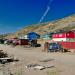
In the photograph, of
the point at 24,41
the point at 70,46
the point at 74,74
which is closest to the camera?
the point at 74,74

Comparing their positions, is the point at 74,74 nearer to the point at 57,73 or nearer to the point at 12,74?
the point at 57,73

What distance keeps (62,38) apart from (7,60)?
5542 centimetres

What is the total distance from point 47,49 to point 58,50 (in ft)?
7.38

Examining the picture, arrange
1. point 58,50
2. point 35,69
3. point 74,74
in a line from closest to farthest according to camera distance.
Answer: point 74,74 < point 35,69 < point 58,50

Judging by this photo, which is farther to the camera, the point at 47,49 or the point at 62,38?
the point at 62,38

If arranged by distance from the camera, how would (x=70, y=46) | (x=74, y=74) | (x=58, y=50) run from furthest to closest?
(x=70, y=46), (x=58, y=50), (x=74, y=74)

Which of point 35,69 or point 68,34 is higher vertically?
point 68,34

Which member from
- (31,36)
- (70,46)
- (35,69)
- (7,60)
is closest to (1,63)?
(7,60)

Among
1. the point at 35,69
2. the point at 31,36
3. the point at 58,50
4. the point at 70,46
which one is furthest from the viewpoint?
the point at 31,36

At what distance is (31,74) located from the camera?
717 inches

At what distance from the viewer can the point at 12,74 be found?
58.3 feet

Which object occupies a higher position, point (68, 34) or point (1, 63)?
point (68, 34)

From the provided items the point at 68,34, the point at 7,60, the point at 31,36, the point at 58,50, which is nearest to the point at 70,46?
the point at 58,50

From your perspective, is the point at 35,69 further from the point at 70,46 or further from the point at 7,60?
the point at 70,46
